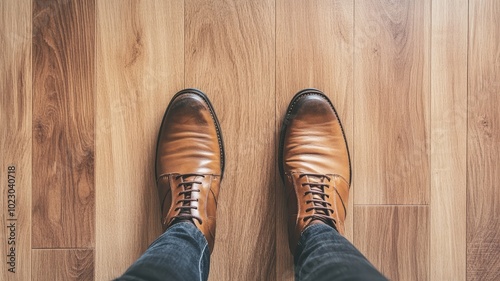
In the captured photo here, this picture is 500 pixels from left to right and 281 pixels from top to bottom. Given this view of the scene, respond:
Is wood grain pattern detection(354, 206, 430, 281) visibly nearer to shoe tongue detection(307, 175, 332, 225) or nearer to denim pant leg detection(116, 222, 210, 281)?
shoe tongue detection(307, 175, 332, 225)

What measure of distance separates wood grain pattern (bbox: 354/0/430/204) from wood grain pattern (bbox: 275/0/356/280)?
0.08ft

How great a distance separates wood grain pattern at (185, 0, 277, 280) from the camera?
0.83 metres

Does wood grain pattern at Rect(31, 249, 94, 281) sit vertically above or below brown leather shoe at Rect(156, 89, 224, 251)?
below

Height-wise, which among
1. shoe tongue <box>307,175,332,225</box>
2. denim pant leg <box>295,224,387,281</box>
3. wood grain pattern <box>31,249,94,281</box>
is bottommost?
wood grain pattern <box>31,249,94,281</box>

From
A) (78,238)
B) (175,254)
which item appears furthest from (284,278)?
(78,238)

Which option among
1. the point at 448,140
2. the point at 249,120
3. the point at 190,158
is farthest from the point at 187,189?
the point at 448,140

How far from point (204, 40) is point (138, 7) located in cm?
16

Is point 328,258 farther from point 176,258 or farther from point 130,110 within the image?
point 130,110

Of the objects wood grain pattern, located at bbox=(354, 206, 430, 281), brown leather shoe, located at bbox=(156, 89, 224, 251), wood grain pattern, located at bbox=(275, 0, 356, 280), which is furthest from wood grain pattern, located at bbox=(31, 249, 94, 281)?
wood grain pattern, located at bbox=(354, 206, 430, 281)

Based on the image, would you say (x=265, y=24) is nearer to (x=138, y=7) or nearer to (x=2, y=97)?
(x=138, y=7)

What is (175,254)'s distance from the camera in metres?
0.64

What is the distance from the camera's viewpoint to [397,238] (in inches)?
33.6

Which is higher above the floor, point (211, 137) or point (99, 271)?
point (211, 137)

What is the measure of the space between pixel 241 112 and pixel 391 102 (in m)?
0.33
